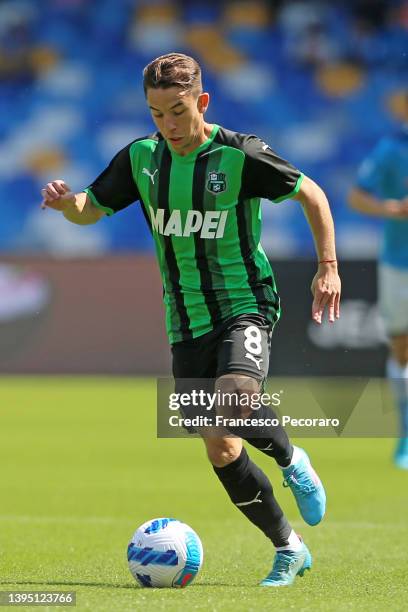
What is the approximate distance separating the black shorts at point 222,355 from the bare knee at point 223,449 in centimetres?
15

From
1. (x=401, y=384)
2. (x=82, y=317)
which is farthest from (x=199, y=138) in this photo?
(x=82, y=317)

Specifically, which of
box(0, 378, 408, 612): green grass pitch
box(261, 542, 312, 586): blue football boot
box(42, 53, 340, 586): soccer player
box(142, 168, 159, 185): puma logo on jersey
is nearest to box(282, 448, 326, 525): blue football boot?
box(42, 53, 340, 586): soccer player

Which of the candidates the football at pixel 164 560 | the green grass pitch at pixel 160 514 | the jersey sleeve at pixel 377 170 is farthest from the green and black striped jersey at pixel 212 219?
the jersey sleeve at pixel 377 170

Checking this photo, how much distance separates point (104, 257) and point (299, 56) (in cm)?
690

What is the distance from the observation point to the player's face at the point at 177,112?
463 centimetres

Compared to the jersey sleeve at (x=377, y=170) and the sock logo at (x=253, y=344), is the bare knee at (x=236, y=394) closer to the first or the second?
the sock logo at (x=253, y=344)

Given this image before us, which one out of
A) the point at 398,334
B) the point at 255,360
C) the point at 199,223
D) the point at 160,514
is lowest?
the point at 160,514

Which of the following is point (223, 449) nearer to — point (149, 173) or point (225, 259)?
point (225, 259)

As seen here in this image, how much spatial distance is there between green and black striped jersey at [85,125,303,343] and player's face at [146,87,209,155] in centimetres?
14

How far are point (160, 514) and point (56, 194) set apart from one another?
2.66 meters

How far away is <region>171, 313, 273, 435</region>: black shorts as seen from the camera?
15.4 feet

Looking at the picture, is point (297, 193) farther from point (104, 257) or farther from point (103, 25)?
point (103, 25)

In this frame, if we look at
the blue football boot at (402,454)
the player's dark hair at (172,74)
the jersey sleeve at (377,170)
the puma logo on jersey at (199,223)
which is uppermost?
the player's dark hair at (172,74)

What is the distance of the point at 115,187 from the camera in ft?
16.6
